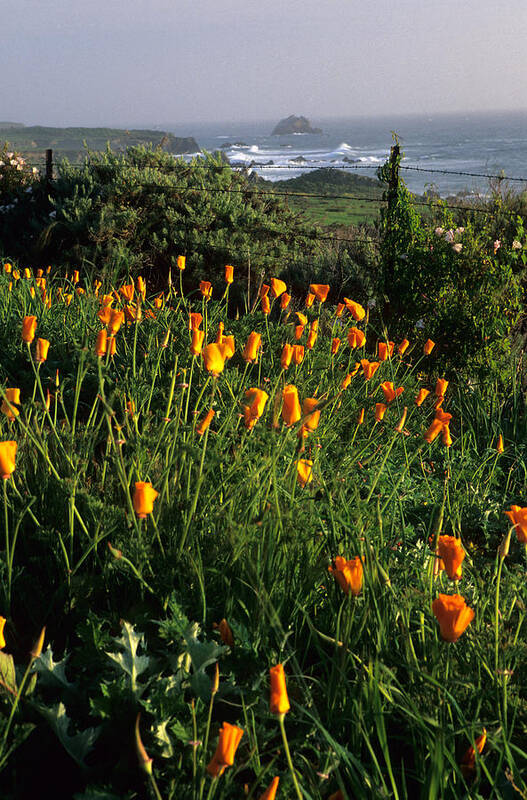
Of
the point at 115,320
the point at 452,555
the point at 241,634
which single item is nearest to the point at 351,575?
the point at 452,555

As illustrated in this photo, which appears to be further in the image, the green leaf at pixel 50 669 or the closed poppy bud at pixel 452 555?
the green leaf at pixel 50 669

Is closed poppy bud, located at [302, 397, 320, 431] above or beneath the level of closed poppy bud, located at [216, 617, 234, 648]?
above

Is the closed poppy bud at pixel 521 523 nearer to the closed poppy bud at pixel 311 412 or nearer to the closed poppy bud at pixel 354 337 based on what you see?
the closed poppy bud at pixel 311 412

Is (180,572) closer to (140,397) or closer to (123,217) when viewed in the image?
(140,397)

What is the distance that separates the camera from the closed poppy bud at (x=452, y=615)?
114 cm

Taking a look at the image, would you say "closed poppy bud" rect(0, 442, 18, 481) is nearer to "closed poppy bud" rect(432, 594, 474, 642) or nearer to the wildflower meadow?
the wildflower meadow

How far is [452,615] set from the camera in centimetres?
115

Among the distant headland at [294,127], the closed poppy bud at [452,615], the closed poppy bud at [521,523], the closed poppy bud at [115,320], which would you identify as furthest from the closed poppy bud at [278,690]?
the distant headland at [294,127]

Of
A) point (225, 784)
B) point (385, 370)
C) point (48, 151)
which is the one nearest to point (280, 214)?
point (48, 151)

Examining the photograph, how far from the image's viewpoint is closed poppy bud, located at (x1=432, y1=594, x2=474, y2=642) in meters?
1.14

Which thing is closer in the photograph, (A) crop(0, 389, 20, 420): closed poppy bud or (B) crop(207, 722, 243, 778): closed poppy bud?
(B) crop(207, 722, 243, 778): closed poppy bud

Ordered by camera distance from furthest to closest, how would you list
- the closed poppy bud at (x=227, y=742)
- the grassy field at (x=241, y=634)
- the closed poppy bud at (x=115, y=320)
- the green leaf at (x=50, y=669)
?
the closed poppy bud at (x=115, y=320) < the green leaf at (x=50, y=669) < the grassy field at (x=241, y=634) < the closed poppy bud at (x=227, y=742)

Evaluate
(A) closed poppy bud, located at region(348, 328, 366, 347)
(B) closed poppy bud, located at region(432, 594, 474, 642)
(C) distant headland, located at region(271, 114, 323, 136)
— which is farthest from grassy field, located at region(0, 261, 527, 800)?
(C) distant headland, located at region(271, 114, 323, 136)

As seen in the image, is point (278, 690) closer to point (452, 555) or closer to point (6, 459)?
point (452, 555)
